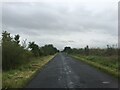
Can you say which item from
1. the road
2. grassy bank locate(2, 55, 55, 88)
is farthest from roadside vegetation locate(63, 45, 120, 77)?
grassy bank locate(2, 55, 55, 88)

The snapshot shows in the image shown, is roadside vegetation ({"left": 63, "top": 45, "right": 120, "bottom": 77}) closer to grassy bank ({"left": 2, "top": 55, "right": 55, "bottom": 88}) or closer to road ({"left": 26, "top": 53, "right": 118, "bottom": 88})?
road ({"left": 26, "top": 53, "right": 118, "bottom": 88})

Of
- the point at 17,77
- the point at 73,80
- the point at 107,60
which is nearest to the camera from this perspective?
the point at 73,80

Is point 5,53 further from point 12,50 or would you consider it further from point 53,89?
point 53,89

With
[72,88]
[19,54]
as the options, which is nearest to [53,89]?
[72,88]

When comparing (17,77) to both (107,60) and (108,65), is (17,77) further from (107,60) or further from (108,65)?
(107,60)

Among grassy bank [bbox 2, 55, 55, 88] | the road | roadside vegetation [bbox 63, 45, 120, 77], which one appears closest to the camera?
grassy bank [bbox 2, 55, 55, 88]

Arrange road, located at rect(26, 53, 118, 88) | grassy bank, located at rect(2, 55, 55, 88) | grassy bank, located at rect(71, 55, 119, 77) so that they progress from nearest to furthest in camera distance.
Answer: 1. grassy bank, located at rect(2, 55, 55, 88)
2. road, located at rect(26, 53, 118, 88)
3. grassy bank, located at rect(71, 55, 119, 77)

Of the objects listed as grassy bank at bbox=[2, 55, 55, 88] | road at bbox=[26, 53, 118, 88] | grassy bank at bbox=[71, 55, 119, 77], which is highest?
grassy bank at bbox=[71, 55, 119, 77]

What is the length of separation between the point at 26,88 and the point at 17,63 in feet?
50.2

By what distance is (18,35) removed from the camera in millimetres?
43031

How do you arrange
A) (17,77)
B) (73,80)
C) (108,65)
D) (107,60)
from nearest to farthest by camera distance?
(73,80)
(17,77)
(108,65)
(107,60)

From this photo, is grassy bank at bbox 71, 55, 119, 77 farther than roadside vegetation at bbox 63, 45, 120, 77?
No

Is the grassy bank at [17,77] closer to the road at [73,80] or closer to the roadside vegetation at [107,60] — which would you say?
the road at [73,80]

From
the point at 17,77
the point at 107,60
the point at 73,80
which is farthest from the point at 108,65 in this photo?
the point at 17,77
